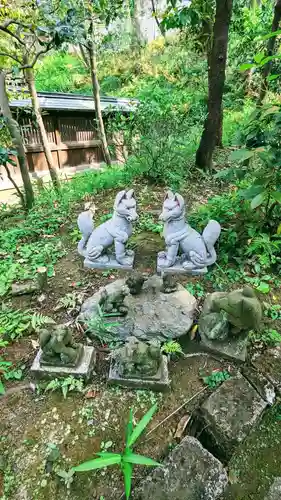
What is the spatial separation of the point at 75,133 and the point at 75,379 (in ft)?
30.2

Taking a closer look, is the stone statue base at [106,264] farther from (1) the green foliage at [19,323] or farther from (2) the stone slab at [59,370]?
(2) the stone slab at [59,370]

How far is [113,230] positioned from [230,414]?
2.03 m

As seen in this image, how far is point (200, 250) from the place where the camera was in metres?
3.15

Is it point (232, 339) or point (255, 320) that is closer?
point (255, 320)

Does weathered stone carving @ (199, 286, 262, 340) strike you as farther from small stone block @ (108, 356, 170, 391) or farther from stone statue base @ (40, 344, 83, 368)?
stone statue base @ (40, 344, 83, 368)

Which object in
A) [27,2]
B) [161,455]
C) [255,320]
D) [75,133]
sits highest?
[27,2]

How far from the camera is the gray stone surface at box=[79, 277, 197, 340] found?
8.21 feet

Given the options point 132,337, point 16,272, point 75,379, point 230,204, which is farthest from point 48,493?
point 230,204

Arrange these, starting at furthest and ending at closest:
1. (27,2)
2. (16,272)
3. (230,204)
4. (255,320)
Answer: (27,2) < (230,204) < (16,272) < (255,320)

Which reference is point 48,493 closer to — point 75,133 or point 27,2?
point 27,2

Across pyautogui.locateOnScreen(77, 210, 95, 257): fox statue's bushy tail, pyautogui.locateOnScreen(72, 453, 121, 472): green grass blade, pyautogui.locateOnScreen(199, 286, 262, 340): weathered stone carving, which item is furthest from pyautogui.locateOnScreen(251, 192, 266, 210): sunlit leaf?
pyautogui.locateOnScreen(72, 453, 121, 472): green grass blade

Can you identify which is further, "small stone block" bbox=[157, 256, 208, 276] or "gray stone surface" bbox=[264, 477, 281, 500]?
"small stone block" bbox=[157, 256, 208, 276]

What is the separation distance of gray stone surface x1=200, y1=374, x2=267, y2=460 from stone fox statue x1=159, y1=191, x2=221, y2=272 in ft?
4.46

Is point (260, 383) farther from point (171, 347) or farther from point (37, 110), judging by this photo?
point (37, 110)
